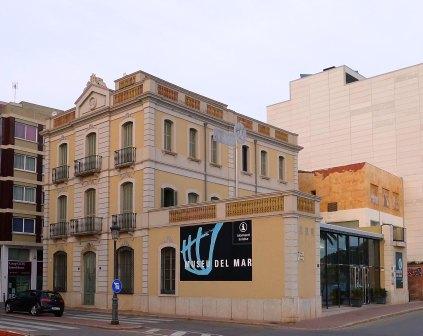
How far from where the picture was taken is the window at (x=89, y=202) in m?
40.1

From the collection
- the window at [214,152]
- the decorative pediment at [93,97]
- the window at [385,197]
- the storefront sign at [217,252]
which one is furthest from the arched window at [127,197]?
the window at [385,197]

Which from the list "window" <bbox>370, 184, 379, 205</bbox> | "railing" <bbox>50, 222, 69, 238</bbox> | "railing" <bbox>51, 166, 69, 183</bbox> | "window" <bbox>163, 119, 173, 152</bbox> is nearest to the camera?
"window" <bbox>163, 119, 173, 152</bbox>

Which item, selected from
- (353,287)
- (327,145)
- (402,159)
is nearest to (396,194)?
(402,159)

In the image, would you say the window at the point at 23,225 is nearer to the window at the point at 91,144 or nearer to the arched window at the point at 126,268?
the window at the point at 91,144

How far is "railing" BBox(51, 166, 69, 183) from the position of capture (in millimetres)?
42031

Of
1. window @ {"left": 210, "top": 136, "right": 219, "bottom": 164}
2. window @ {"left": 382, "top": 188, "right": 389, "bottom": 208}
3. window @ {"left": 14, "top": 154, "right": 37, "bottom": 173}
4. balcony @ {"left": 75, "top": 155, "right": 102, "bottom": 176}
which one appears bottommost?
window @ {"left": 382, "top": 188, "right": 389, "bottom": 208}

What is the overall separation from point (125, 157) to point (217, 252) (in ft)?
29.5

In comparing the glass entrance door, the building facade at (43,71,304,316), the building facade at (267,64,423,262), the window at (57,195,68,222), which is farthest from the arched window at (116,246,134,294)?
the building facade at (267,64,423,262)

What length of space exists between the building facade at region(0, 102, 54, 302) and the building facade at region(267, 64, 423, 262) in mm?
29150

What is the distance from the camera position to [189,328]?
25594mm

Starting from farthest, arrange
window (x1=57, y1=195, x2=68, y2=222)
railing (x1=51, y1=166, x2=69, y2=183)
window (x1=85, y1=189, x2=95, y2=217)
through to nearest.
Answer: window (x1=57, y1=195, x2=68, y2=222) → railing (x1=51, y1=166, x2=69, y2=183) → window (x1=85, y1=189, x2=95, y2=217)

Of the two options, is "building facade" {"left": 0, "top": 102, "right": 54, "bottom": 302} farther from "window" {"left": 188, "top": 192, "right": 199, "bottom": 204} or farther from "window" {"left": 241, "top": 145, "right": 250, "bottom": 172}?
"window" {"left": 241, "top": 145, "right": 250, "bottom": 172}

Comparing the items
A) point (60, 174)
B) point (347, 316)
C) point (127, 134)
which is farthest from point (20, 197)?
point (347, 316)

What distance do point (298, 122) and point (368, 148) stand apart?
379 inches
